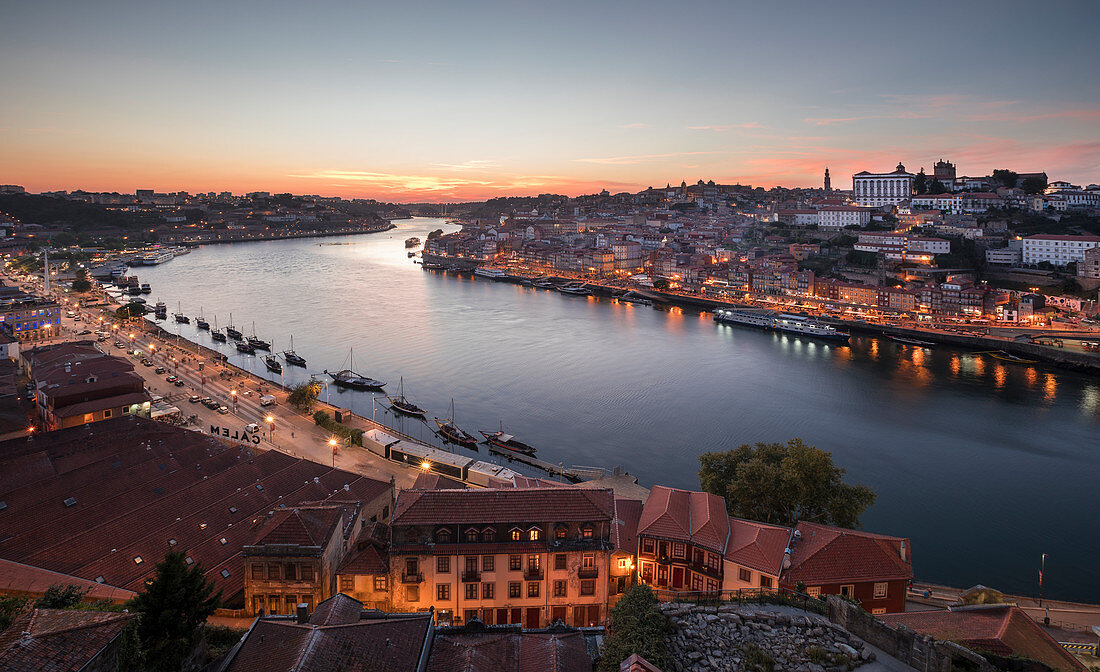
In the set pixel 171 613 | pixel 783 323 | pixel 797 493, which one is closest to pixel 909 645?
pixel 797 493

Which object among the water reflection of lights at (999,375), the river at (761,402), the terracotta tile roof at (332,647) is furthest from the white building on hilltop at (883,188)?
the terracotta tile roof at (332,647)

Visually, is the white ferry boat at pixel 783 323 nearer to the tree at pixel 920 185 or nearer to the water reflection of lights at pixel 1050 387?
the water reflection of lights at pixel 1050 387

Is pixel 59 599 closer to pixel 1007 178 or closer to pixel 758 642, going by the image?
pixel 758 642

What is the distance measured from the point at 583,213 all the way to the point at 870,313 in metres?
44.2

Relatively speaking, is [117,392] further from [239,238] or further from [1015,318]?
[239,238]

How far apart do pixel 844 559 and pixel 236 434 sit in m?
7.59

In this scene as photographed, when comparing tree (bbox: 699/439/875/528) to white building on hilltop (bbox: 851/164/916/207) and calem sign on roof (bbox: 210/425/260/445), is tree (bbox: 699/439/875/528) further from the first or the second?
white building on hilltop (bbox: 851/164/916/207)

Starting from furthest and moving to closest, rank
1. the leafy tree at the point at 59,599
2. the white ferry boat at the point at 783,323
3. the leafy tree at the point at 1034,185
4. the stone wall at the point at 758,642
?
the leafy tree at the point at 1034,185, the white ferry boat at the point at 783,323, the leafy tree at the point at 59,599, the stone wall at the point at 758,642

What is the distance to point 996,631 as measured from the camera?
351cm

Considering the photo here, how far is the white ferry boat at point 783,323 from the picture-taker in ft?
63.1

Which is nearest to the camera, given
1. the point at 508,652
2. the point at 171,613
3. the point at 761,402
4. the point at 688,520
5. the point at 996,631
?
the point at 171,613

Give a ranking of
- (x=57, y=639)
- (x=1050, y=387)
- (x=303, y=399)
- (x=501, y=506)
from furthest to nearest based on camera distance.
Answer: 1. (x=1050, y=387)
2. (x=303, y=399)
3. (x=501, y=506)
4. (x=57, y=639)

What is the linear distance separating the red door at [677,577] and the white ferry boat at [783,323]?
15.8 meters

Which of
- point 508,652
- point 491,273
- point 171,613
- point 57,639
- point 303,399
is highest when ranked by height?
point 491,273
